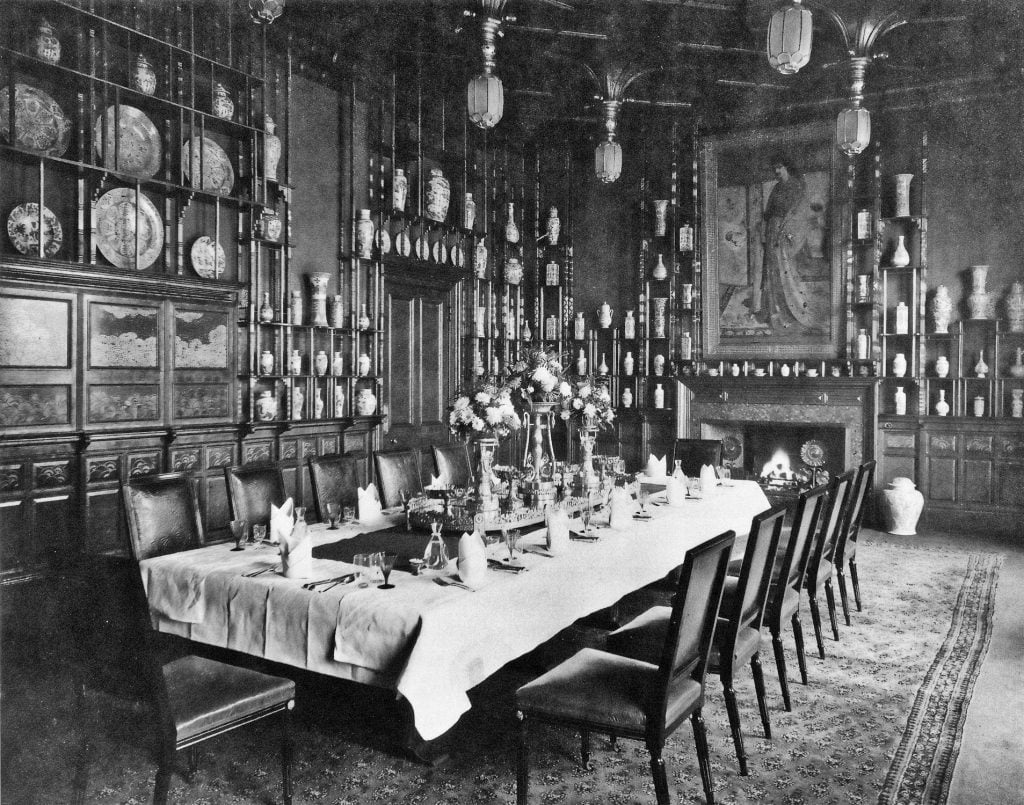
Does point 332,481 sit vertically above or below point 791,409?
below

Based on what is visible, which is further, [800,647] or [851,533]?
[851,533]

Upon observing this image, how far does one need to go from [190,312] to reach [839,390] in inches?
229

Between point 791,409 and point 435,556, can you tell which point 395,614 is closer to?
point 435,556

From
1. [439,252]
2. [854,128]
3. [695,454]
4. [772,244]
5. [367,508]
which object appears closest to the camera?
[367,508]

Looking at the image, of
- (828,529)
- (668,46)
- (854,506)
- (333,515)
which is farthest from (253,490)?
(668,46)

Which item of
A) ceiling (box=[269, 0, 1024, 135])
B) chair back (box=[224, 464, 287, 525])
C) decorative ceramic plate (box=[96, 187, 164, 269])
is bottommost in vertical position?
chair back (box=[224, 464, 287, 525])

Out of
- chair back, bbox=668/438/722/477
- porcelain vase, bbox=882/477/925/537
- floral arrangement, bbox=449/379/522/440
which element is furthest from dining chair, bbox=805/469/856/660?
porcelain vase, bbox=882/477/925/537

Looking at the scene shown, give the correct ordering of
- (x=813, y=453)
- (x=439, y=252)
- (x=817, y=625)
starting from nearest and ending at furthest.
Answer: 1. (x=817, y=625)
2. (x=439, y=252)
3. (x=813, y=453)

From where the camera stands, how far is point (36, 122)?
4.63 m

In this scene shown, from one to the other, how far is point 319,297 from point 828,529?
4228 mm

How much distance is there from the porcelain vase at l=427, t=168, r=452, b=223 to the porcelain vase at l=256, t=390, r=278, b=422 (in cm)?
253

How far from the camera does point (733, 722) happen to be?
2.92 m

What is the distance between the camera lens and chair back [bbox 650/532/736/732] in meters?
2.31

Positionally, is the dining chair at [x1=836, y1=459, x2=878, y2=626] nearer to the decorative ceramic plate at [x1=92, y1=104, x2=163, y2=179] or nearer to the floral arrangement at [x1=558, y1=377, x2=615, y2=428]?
the floral arrangement at [x1=558, y1=377, x2=615, y2=428]
